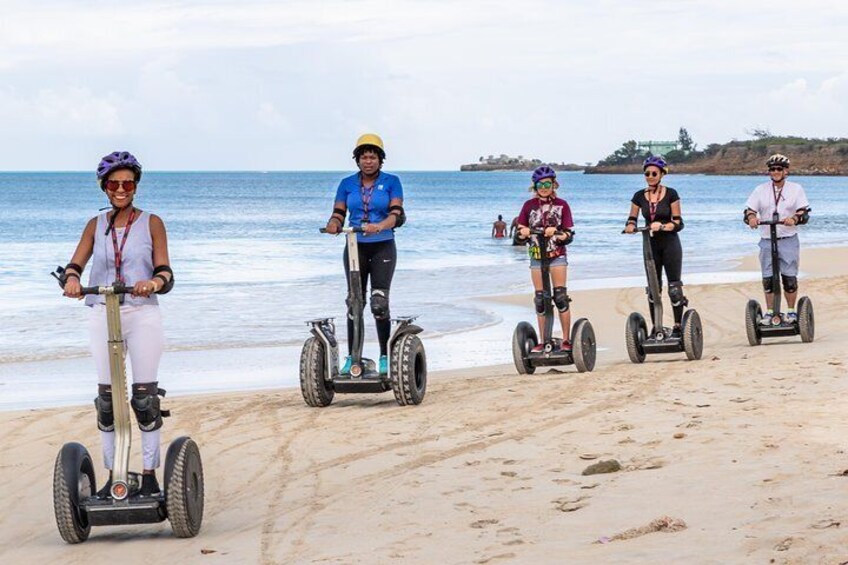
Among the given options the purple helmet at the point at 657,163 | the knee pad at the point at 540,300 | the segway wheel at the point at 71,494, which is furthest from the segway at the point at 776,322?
the segway wheel at the point at 71,494

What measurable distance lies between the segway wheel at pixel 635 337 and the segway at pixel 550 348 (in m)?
0.48

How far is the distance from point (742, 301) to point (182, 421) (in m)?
12.1

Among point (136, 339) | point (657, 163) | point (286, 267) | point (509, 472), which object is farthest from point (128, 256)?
point (286, 267)

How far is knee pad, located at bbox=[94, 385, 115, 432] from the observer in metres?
6.41

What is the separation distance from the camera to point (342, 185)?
10266 millimetres

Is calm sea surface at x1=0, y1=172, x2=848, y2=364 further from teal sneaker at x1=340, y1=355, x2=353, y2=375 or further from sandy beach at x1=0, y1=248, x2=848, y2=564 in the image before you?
sandy beach at x1=0, y1=248, x2=848, y2=564

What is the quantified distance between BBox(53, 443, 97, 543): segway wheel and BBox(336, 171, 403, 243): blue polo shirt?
404 cm

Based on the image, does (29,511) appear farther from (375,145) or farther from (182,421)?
(375,145)

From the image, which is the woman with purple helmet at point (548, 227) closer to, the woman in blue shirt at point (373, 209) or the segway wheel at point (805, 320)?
the woman in blue shirt at point (373, 209)

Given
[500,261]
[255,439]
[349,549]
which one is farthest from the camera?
[500,261]

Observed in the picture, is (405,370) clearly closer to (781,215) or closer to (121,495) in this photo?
(121,495)

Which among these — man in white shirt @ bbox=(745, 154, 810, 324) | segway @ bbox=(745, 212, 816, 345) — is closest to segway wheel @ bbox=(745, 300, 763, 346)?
segway @ bbox=(745, 212, 816, 345)

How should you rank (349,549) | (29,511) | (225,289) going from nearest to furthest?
(349,549), (29,511), (225,289)

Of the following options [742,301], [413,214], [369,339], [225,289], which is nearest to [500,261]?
[225,289]
